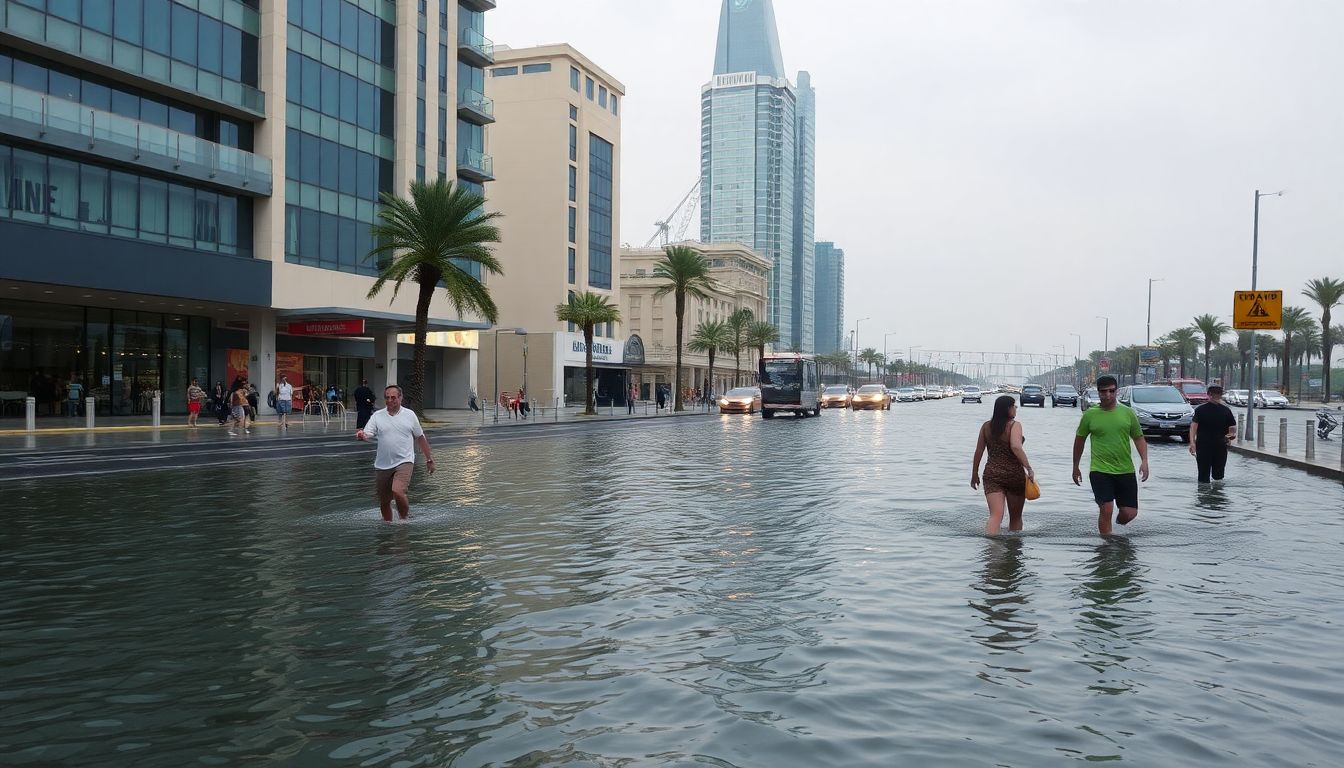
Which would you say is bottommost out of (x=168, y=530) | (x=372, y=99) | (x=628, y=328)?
(x=168, y=530)

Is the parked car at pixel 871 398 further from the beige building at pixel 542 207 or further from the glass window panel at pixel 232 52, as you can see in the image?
the glass window panel at pixel 232 52

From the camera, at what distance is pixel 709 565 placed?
369 inches

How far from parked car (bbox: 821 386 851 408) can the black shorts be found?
65377mm

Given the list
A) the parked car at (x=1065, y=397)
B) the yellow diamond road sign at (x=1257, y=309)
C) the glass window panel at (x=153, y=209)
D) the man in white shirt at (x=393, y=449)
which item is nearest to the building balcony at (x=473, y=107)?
the glass window panel at (x=153, y=209)

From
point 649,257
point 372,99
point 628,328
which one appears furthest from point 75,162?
point 649,257

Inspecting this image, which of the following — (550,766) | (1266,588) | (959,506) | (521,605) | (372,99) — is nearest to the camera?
(550,766)

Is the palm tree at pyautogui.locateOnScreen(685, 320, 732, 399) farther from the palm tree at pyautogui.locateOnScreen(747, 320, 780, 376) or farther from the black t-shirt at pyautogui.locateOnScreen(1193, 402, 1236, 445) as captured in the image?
the black t-shirt at pyautogui.locateOnScreen(1193, 402, 1236, 445)

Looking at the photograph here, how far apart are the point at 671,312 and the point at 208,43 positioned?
79257 millimetres

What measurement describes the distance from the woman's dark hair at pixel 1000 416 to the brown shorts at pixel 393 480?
6.54 m

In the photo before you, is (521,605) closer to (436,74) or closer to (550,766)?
(550,766)

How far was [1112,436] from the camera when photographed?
11148 mm

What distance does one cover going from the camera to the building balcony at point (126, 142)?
1286 inches

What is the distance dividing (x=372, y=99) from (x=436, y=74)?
5613 millimetres

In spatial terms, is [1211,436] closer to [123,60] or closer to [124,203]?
[124,203]
